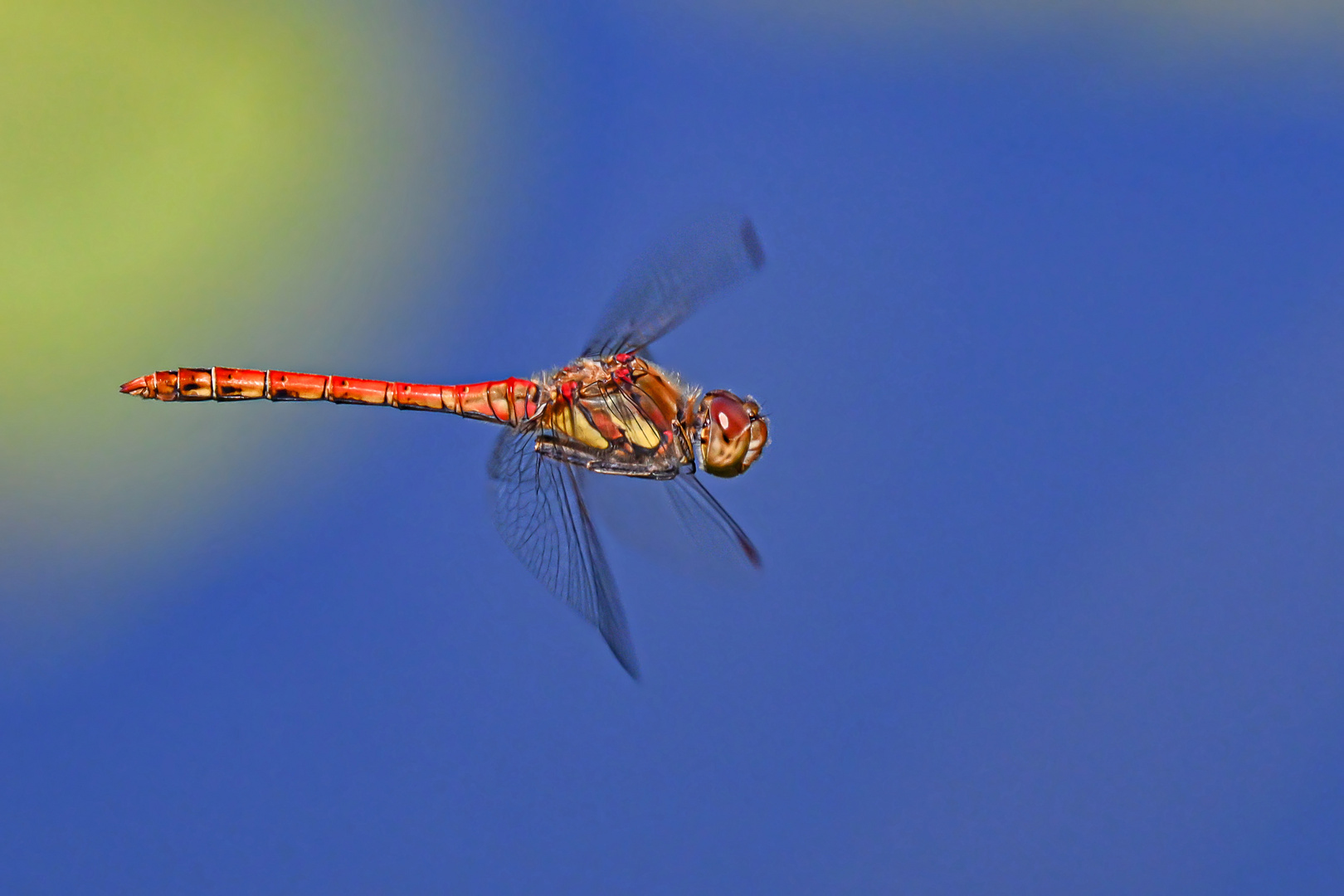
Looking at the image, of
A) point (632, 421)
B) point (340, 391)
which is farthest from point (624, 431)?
point (340, 391)

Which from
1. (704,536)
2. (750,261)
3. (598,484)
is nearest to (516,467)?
(598,484)

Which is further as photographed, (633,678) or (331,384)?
(331,384)

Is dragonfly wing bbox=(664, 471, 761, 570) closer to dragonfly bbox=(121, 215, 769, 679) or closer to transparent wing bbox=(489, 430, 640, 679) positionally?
dragonfly bbox=(121, 215, 769, 679)

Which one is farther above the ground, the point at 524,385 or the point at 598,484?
the point at 524,385

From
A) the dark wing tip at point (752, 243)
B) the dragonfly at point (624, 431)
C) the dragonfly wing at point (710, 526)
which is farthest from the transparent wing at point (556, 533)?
the dark wing tip at point (752, 243)

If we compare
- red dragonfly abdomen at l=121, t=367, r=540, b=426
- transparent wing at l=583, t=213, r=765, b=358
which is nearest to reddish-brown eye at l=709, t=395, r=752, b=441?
transparent wing at l=583, t=213, r=765, b=358

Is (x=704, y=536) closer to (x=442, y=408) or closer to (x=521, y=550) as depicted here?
(x=521, y=550)
